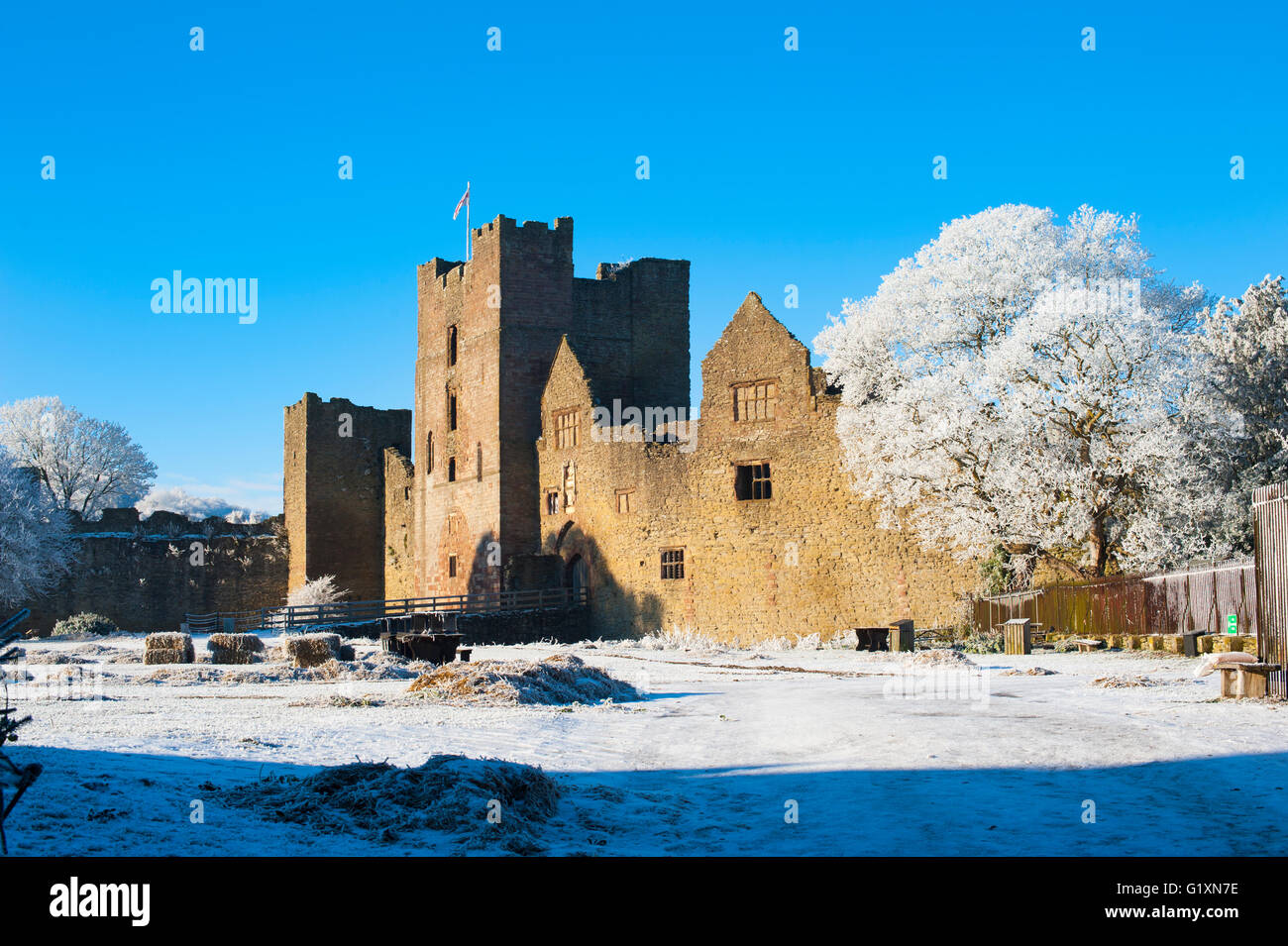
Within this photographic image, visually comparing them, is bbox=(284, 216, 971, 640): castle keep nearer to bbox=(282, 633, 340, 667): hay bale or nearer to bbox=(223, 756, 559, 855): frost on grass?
bbox=(282, 633, 340, 667): hay bale

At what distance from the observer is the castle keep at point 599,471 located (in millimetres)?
30922

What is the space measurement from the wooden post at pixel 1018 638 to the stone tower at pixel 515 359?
17.6m

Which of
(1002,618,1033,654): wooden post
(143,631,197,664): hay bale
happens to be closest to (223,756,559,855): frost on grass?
(143,631,197,664): hay bale

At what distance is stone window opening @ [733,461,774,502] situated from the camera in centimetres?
3228

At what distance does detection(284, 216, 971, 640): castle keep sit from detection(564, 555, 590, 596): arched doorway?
0.08 metres

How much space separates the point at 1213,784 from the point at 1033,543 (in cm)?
1860

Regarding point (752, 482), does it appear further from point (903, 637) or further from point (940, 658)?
point (940, 658)

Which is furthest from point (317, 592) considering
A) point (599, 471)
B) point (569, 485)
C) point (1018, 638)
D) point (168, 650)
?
point (1018, 638)

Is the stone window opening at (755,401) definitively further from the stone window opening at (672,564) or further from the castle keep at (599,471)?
the stone window opening at (672,564)

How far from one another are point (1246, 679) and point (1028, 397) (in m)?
12.4
